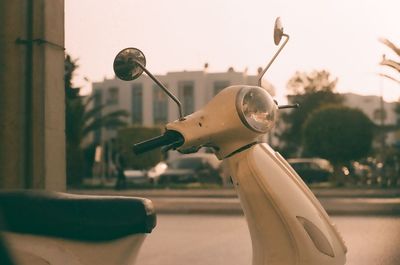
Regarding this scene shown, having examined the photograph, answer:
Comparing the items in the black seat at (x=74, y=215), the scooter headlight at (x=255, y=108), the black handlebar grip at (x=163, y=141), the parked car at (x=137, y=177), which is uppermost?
the scooter headlight at (x=255, y=108)

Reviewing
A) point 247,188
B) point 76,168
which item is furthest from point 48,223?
point 76,168

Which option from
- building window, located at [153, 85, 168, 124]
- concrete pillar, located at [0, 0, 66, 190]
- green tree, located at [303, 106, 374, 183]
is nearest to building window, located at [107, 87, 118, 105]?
building window, located at [153, 85, 168, 124]

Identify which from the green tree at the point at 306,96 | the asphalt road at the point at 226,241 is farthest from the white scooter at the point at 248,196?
the green tree at the point at 306,96

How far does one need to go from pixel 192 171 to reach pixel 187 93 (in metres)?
34.5

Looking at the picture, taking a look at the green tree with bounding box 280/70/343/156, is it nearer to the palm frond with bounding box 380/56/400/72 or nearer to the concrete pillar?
the palm frond with bounding box 380/56/400/72

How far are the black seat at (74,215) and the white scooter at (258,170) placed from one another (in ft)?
2.06

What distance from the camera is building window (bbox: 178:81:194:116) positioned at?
186 ft

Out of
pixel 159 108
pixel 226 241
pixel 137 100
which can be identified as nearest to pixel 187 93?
pixel 159 108

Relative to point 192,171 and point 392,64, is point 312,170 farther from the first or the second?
point 392,64

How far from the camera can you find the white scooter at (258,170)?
2576 millimetres

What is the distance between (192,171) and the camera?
2347 centimetres

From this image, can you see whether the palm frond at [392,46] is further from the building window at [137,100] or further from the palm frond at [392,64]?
the building window at [137,100]

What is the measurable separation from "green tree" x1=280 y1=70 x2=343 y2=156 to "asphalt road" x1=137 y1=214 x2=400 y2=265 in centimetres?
3314

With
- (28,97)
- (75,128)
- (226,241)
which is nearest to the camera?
(28,97)
